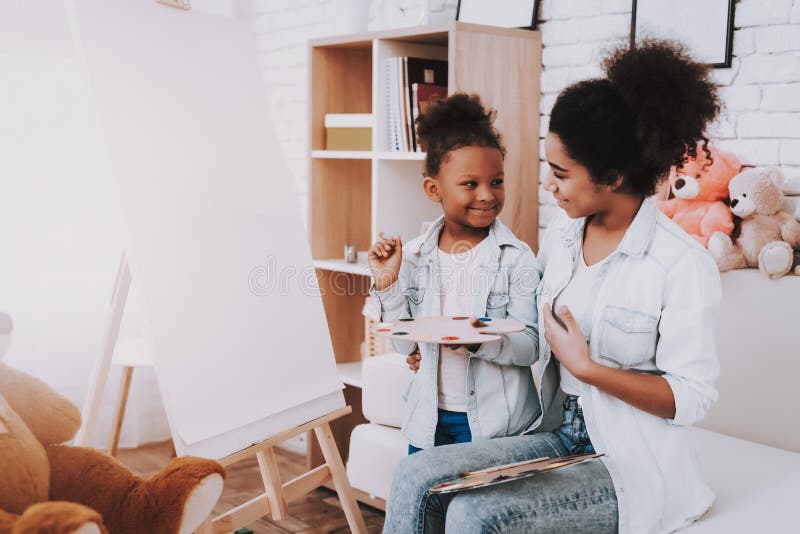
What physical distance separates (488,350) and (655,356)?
308 millimetres

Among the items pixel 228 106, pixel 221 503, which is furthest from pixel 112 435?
pixel 228 106

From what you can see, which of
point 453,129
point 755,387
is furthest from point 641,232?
point 755,387

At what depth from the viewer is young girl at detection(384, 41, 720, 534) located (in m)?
1.42

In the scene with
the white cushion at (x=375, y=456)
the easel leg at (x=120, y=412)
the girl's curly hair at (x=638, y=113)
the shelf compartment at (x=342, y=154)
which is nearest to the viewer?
the girl's curly hair at (x=638, y=113)

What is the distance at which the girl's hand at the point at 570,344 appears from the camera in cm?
143

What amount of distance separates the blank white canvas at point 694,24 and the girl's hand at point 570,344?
3.20 feet

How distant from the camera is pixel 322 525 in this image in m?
2.54

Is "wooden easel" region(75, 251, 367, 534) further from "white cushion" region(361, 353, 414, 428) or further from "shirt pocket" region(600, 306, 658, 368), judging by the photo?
"shirt pocket" region(600, 306, 658, 368)

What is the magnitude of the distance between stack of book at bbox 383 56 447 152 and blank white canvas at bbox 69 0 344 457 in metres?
0.53

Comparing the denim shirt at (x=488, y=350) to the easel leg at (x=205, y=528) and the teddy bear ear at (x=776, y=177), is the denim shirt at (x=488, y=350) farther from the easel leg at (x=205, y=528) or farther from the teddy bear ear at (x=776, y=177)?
the teddy bear ear at (x=776, y=177)

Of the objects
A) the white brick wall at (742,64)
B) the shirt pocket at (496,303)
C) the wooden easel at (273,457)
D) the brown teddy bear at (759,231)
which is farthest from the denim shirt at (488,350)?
the brown teddy bear at (759,231)

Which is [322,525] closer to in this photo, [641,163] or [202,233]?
[202,233]

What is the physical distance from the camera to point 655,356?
1.50 m

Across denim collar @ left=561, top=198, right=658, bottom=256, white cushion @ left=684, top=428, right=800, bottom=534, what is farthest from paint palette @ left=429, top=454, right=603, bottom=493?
denim collar @ left=561, top=198, right=658, bottom=256
